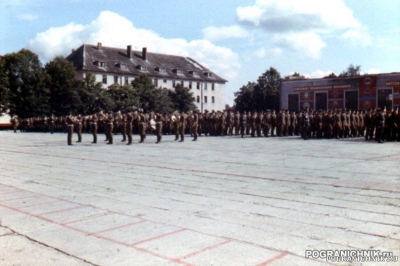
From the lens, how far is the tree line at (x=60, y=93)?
58906 mm

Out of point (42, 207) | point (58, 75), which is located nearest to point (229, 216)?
point (42, 207)

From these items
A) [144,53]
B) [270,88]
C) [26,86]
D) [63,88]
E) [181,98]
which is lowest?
[181,98]

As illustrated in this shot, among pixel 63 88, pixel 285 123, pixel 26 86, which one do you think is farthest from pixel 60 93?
pixel 285 123

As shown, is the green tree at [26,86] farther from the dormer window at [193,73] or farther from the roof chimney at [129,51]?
the dormer window at [193,73]

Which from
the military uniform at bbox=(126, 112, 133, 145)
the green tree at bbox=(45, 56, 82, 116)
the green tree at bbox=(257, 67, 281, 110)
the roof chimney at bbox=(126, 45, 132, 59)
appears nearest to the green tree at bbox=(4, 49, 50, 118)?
the green tree at bbox=(45, 56, 82, 116)

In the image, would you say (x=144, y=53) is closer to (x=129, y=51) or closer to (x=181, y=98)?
→ (x=129, y=51)

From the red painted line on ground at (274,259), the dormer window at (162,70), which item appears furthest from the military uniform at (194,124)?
the dormer window at (162,70)

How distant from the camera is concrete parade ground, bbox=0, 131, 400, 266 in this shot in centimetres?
468

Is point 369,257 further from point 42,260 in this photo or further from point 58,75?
point 58,75

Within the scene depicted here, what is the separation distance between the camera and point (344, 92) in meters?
40.9

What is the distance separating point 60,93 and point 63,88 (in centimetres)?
86

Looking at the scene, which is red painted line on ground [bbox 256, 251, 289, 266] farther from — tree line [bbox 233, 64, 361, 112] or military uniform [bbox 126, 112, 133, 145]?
tree line [bbox 233, 64, 361, 112]

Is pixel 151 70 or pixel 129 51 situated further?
pixel 151 70

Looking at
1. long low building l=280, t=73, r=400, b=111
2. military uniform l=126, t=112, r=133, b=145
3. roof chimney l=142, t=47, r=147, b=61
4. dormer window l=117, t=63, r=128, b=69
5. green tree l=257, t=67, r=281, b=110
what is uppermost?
roof chimney l=142, t=47, r=147, b=61
